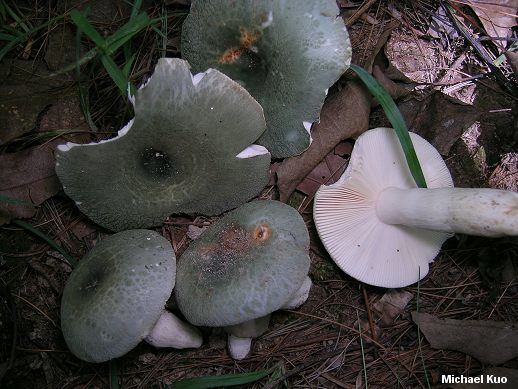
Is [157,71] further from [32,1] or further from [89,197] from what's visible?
[32,1]

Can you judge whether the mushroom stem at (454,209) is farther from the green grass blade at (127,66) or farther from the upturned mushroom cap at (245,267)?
the green grass blade at (127,66)

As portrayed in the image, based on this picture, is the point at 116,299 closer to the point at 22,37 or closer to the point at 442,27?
the point at 22,37

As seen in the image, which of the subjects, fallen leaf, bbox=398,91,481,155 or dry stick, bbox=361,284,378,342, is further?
fallen leaf, bbox=398,91,481,155

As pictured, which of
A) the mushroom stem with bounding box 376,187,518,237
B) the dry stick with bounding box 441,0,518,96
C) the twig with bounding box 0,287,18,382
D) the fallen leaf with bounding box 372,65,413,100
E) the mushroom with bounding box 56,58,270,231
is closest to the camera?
the mushroom stem with bounding box 376,187,518,237

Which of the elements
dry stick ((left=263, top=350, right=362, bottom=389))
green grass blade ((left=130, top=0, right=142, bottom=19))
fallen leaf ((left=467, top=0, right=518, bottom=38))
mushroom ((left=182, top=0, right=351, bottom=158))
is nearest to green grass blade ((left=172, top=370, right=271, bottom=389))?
dry stick ((left=263, top=350, right=362, bottom=389))

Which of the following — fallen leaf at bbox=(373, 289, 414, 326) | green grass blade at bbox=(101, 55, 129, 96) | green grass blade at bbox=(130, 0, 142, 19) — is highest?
green grass blade at bbox=(130, 0, 142, 19)

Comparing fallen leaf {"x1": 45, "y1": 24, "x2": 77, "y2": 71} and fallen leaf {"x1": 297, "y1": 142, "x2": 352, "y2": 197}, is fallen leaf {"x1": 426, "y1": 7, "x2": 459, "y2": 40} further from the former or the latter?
fallen leaf {"x1": 45, "y1": 24, "x2": 77, "y2": 71}
